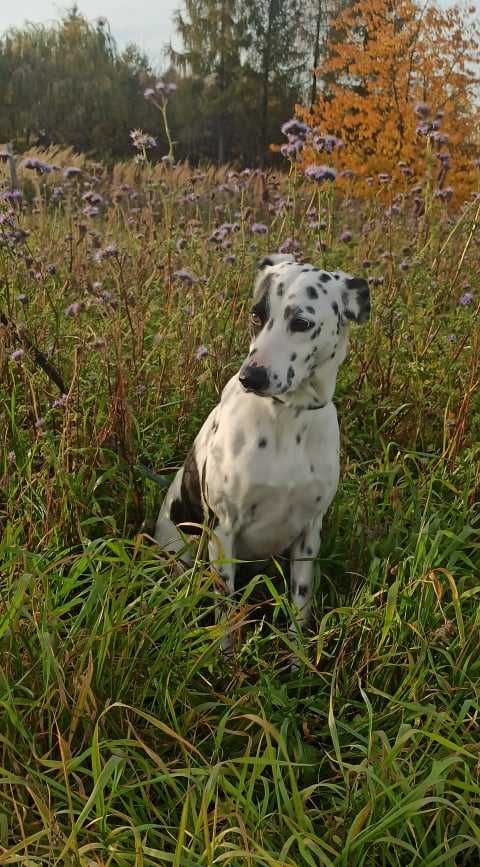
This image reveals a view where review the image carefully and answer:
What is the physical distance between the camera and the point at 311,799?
7.43 ft

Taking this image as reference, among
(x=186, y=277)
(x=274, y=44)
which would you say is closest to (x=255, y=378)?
(x=186, y=277)

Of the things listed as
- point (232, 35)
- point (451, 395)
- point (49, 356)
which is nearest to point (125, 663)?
point (49, 356)

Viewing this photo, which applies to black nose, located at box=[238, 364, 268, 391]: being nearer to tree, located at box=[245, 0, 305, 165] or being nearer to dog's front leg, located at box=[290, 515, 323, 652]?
dog's front leg, located at box=[290, 515, 323, 652]

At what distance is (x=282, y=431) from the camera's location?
2.47 meters

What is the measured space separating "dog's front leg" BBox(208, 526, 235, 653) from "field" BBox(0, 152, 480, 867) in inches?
3.1

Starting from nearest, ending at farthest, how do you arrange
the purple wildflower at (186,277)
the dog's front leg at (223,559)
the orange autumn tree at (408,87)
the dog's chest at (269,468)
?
the dog's chest at (269,468)
the dog's front leg at (223,559)
the purple wildflower at (186,277)
the orange autumn tree at (408,87)

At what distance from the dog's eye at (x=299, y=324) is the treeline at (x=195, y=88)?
2449 centimetres

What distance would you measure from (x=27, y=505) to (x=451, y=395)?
2040 mm

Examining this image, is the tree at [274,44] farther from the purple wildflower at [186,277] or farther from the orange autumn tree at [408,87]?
the purple wildflower at [186,277]

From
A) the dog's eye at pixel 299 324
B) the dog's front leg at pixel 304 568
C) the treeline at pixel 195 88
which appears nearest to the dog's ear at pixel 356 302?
the dog's eye at pixel 299 324

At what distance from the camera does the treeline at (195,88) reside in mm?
26500

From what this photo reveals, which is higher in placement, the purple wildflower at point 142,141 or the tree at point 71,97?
the tree at point 71,97

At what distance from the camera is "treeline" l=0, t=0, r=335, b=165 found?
26500mm

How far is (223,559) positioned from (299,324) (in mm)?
826
